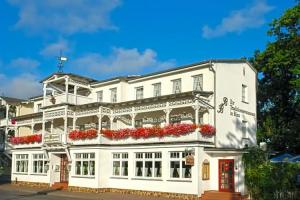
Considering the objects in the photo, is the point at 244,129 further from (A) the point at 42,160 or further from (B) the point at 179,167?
(A) the point at 42,160

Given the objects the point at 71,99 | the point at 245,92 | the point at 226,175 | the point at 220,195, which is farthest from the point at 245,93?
the point at 71,99

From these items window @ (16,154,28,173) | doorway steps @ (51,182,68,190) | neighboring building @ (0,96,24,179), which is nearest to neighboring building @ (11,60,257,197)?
doorway steps @ (51,182,68,190)

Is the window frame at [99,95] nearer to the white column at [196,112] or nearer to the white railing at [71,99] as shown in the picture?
the white railing at [71,99]

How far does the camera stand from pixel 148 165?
3064cm

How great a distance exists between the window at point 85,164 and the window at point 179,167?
23.8 feet

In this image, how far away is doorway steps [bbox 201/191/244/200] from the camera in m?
26.5

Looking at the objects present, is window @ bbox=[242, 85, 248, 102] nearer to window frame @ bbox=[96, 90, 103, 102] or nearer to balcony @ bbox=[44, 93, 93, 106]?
window frame @ bbox=[96, 90, 103, 102]

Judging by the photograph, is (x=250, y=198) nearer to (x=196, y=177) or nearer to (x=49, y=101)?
(x=196, y=177)

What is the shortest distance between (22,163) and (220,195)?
23030 mm

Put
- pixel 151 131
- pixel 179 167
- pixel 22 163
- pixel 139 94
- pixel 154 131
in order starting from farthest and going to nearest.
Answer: pixel 22 163 → pixel 139 94 → pixel 151 131 → pixel 154 131 → pixel 179 167

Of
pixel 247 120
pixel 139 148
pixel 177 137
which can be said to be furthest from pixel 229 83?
pixel 139 148

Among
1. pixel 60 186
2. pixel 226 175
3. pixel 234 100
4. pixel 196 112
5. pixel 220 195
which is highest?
pixel 234 100

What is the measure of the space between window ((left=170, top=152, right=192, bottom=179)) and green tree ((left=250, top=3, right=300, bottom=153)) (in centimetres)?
1237

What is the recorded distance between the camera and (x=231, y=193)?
2698cm
